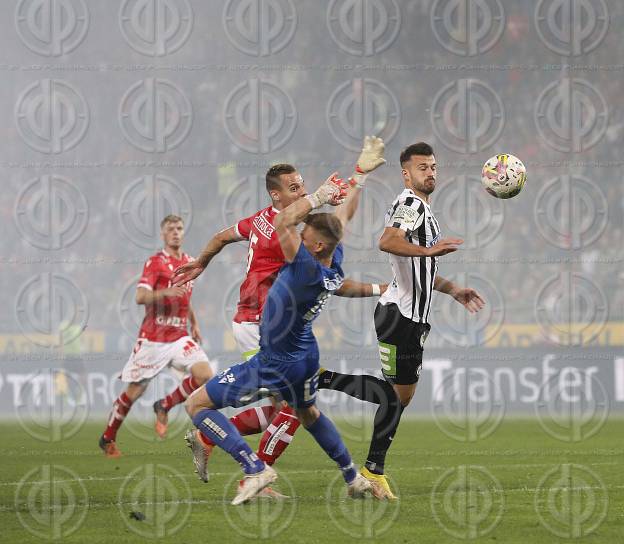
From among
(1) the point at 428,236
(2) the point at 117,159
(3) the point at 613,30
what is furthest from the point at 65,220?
(1) the point at 428,236

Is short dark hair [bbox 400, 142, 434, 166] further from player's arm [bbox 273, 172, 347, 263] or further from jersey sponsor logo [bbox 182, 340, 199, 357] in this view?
jersey sponsor logo [bbox 182, 340, 199, 357]

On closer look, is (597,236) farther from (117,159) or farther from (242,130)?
(117,159)

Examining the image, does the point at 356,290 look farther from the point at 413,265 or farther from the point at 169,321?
the point at 169,321

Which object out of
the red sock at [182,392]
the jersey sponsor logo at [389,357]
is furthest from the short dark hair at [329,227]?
the red sock at [182,392]

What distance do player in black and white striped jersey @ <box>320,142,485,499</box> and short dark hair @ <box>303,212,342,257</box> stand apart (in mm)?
866

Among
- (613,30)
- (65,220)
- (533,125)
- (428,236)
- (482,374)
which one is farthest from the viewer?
(613,30)

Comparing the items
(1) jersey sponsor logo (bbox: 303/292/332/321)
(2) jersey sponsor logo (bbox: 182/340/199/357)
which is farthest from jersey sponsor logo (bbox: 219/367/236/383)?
(2) jersey sponsor logo (bbox: 182/340/199/357)

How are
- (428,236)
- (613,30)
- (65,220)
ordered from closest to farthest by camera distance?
(428,236)
(65,220)
(613,30)

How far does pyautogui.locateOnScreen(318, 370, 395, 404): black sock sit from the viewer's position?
6.46 metres

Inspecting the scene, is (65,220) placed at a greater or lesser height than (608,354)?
greater

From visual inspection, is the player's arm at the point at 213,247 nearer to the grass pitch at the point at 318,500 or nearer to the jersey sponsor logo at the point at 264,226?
the jersey sponsor logo at the point at 264,226

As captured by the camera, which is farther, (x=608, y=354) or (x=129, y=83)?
(x=129, y=83)

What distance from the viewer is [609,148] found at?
771 inches

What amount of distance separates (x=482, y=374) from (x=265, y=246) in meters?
9.90
